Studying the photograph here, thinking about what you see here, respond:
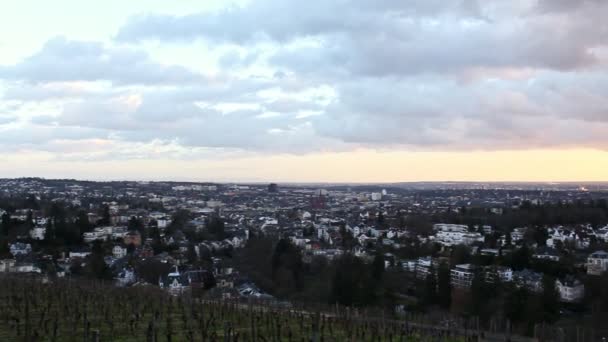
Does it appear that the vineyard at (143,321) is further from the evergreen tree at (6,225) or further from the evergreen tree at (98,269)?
the evergreen tree at (6,225)

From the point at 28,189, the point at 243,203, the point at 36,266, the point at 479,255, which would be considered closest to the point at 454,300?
the point at 479,255

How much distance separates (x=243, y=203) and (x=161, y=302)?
107 metres

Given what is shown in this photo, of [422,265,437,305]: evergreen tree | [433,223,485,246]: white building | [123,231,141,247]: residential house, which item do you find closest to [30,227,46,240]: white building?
[123,231,141,247]: residential house

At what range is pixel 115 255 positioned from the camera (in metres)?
51.7

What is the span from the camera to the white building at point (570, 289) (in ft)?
115

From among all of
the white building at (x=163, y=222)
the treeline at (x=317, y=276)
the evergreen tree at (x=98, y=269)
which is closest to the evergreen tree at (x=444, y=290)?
the treeline at (x=317, y=276)

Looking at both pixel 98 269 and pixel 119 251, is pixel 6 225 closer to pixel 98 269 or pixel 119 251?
pixel 119 251

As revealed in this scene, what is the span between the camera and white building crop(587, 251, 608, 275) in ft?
139

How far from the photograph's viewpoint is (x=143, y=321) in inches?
791

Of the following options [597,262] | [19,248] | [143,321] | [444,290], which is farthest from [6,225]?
[597,262]

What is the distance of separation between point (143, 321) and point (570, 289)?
2612 centimetres

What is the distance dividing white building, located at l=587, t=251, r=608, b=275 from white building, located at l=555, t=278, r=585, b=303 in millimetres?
4469

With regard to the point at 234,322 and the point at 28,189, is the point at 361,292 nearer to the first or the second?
the point at 234,322

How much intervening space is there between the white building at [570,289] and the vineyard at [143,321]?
49.3 feet
